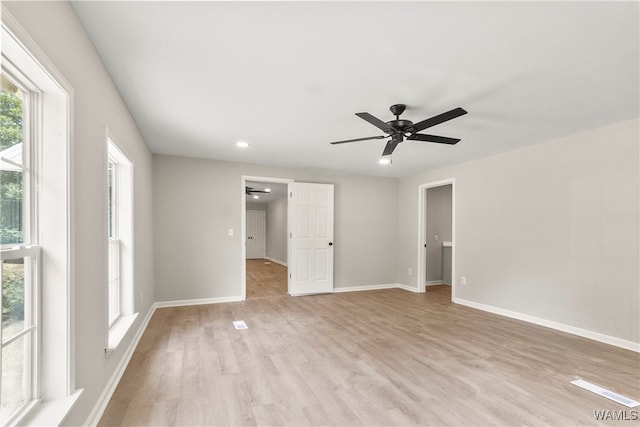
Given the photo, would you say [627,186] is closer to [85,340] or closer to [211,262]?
[85,340]

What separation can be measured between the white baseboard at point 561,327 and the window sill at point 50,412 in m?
4.70

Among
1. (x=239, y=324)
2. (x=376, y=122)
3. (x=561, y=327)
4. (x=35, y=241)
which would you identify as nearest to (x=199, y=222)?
(x=239, y=324)

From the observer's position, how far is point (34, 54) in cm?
125

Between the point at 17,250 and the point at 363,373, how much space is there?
7.97 feet

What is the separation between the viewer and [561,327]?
3861 millimetres

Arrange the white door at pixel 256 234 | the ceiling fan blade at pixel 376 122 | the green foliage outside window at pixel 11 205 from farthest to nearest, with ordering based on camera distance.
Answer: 1. the white door at pixel 256 234
2. the ceiling fan blade at pixel 376 122
3. the green foliage outside window at pixel 11 205

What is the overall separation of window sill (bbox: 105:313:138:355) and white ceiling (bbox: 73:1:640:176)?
2.00 metres

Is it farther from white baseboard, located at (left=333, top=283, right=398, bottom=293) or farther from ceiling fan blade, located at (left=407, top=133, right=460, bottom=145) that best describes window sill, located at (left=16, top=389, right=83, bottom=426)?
white baseboard, located at (left=333, top=283, right=398, bottom=293)

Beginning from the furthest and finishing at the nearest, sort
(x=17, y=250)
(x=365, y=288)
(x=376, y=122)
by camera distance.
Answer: (x=365, y=288) < (x=376, y=122) < (x=17, y=250)

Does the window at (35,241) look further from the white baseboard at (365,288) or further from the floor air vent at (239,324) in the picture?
the white baseboard at (365,288)

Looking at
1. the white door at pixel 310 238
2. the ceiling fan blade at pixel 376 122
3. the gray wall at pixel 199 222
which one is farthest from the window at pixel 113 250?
the white door at pixel 310 238

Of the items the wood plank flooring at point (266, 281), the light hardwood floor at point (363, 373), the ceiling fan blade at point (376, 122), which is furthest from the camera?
the wood plank flooring at point (266, 281)

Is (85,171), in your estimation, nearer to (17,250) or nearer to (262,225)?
(17,250)

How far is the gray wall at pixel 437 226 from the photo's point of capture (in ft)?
22.6
